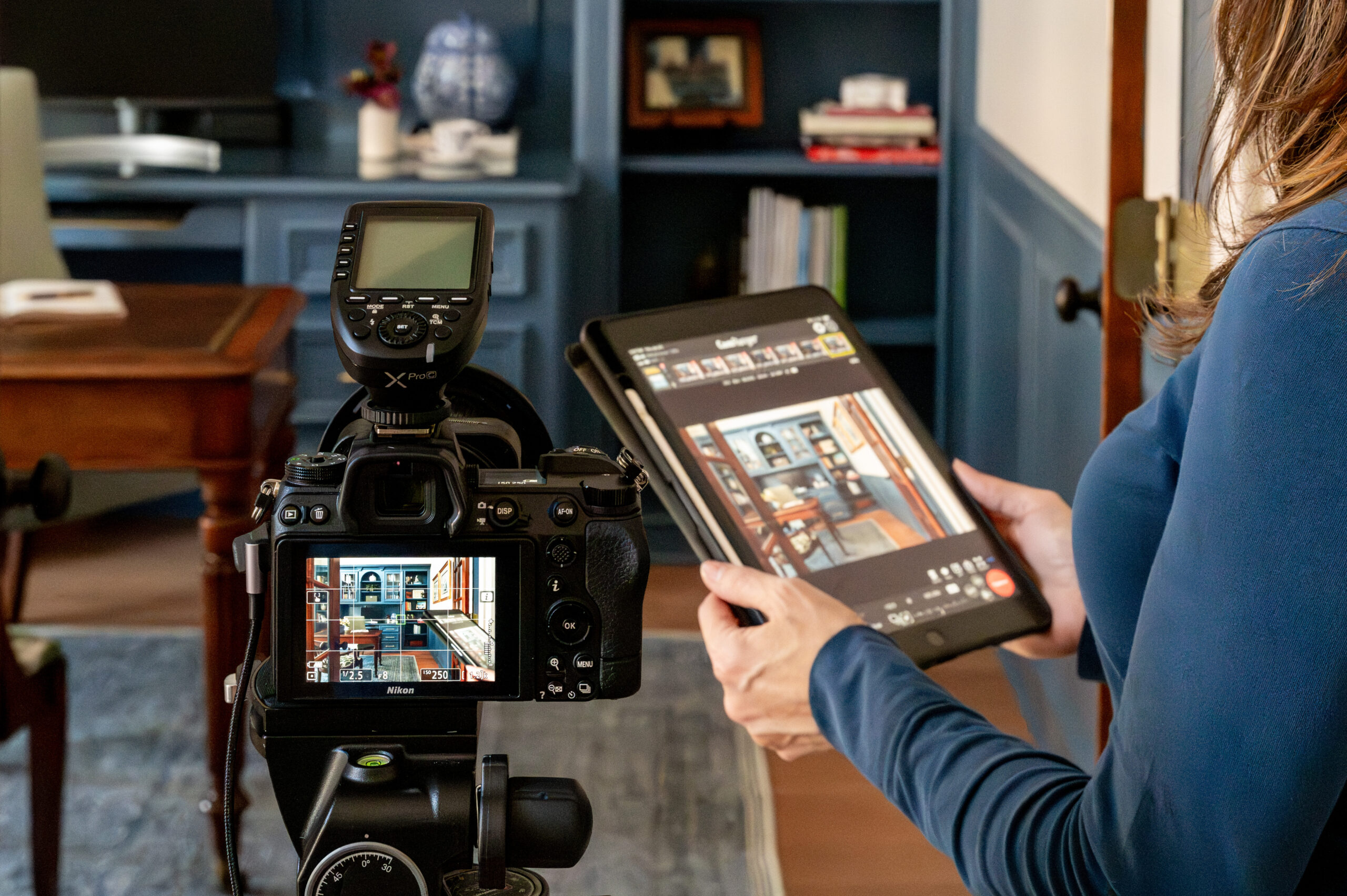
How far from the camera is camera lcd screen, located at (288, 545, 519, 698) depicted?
64 centimetres

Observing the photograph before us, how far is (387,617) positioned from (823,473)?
0.44 meters

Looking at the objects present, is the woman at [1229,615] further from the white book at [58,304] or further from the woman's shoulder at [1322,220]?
the white book at [58,304]

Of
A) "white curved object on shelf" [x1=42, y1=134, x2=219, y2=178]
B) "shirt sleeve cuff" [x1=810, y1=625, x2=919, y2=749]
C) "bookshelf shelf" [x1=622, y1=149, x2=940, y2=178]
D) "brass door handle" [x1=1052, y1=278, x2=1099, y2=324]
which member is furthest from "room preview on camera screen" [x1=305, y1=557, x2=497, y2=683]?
"white curved object on shelf" [x1=42, y1=134, x2=219, y2=178]

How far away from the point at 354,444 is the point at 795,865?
1.53 metres

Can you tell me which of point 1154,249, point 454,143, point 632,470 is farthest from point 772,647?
point 454,143

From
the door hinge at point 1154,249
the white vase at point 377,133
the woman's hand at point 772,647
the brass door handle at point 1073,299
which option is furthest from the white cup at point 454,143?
the woman's hand at point 772,647

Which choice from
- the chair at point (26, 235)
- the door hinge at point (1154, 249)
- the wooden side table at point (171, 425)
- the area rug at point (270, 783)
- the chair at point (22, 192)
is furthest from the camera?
the chair at point (22, 192)

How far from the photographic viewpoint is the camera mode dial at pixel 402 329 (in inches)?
23.9

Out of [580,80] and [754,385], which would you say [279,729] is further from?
[580,80]

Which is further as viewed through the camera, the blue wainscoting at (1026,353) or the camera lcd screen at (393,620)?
the blue wainscoting at (1026,353)

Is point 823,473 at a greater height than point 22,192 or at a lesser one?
lesser

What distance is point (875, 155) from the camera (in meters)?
3.04

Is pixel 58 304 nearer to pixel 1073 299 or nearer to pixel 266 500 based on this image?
pixel 1073 299

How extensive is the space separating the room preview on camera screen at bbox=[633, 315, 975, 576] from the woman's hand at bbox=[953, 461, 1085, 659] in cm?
6
